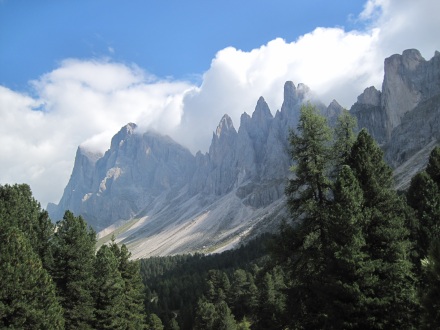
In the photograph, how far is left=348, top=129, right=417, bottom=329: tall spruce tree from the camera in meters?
17.8

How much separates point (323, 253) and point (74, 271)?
765 inches

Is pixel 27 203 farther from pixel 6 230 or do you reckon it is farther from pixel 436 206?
pixel 436 206

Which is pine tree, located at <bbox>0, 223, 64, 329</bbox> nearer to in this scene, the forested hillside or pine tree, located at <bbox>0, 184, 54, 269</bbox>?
the forested hillside

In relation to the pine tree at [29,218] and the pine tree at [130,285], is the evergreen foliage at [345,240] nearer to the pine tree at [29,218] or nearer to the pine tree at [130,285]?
the pine tree at [29,218]

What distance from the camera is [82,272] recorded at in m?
30.5

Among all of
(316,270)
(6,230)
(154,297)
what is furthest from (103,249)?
(154,297)

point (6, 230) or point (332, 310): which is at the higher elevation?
point (6, 230)

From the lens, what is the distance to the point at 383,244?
62.9 ft

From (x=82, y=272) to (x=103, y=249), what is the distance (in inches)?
124

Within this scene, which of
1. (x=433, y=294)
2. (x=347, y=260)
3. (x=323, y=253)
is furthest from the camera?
(x=323, y=253)

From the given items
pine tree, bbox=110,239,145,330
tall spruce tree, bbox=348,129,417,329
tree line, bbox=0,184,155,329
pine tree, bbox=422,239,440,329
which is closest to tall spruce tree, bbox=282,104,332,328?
tall spruce tree, bbox=348,129,417,329

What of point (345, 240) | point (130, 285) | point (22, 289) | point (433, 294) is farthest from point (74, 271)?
point (433, 294)

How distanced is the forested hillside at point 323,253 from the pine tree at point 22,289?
0.05m

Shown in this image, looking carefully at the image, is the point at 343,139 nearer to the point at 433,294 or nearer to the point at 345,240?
the point at 345,240
